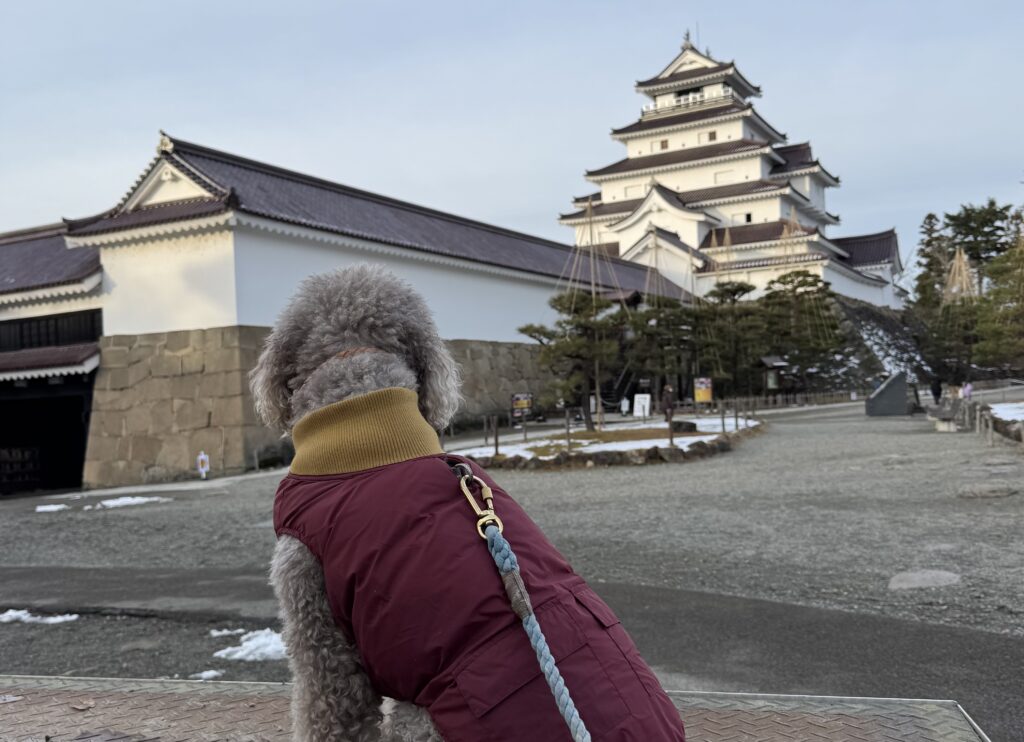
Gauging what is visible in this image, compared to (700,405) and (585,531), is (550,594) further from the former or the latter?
(700,405)

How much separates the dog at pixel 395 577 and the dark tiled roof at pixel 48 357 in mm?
16351

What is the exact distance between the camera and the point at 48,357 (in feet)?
53.7

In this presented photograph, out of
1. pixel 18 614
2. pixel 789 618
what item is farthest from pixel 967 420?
pixel 18 614

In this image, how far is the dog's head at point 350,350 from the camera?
181 centimetres

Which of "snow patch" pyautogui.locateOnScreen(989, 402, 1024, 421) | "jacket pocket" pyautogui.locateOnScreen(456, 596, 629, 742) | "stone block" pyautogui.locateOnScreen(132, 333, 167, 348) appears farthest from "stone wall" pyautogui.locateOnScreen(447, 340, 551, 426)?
"jacket pocket" pyautogui.locateOnScreen(456, 596, 629, 742)

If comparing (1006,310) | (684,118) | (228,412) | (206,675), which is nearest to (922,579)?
(206,675)

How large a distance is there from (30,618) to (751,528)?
19.4 ft

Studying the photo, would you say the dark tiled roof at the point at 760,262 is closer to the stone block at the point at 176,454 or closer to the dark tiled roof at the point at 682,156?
the dark tiled roof at the point at 682,156

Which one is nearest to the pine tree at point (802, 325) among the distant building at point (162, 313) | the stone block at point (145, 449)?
the distant building at point (162, 313)

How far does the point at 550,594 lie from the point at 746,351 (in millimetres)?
27811

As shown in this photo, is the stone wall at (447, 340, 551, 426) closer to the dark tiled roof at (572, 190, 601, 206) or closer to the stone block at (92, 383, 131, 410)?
the stone block at (92, 383, 131, 410)

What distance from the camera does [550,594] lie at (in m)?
1.46

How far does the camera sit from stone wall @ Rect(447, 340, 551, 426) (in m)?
21.0

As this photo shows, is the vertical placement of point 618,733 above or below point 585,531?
above
